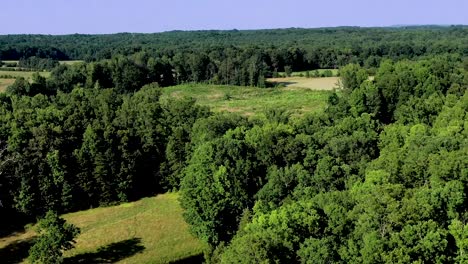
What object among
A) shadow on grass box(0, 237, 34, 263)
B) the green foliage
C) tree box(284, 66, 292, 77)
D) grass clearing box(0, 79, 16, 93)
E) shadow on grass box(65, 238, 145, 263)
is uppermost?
the green foliage

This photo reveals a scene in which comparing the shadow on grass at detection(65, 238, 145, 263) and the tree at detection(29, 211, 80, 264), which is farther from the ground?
the tree at detection(29, 211, 80, 264)

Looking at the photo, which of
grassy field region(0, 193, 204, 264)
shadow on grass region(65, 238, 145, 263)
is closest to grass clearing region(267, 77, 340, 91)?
grassy field region(0, 193, 204, 264)

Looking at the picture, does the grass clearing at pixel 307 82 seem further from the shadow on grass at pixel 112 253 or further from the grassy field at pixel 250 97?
the shadow on grass at pixel 112 253

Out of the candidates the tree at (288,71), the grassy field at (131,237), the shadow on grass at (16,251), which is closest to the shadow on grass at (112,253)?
the grassy field at (131,237)

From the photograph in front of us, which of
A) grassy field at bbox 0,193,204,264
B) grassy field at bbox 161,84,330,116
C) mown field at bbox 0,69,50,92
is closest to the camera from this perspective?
grassy field at bbox 0,193,204,264

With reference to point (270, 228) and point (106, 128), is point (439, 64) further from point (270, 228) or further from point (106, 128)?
point (270, 228)

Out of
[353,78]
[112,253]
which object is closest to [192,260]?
[112,253]

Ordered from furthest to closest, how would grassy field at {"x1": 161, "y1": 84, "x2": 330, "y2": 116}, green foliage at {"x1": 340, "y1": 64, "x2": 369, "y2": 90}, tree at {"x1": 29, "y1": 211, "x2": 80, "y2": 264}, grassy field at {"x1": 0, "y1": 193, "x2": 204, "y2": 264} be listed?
grassy field at {"x1": 161, "y1": 84, "x2": 330, "y2": 116}
green foliage at {"x1": 340, "y1": 64, "x2": 369, "y2": 90}
grassy field at {"x1": 0, "y1": 193, "x2": 204, "y2": 264}
tree at {"x1": 29, "y1": 211, "x2": 80, "y2": 264}

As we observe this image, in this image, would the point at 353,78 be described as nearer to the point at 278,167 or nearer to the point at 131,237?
the point at 278,167

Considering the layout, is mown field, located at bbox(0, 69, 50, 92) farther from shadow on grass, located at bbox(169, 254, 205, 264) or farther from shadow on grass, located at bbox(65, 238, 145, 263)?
shadow on grass, located at bbox(169, 254, 205, 264)
